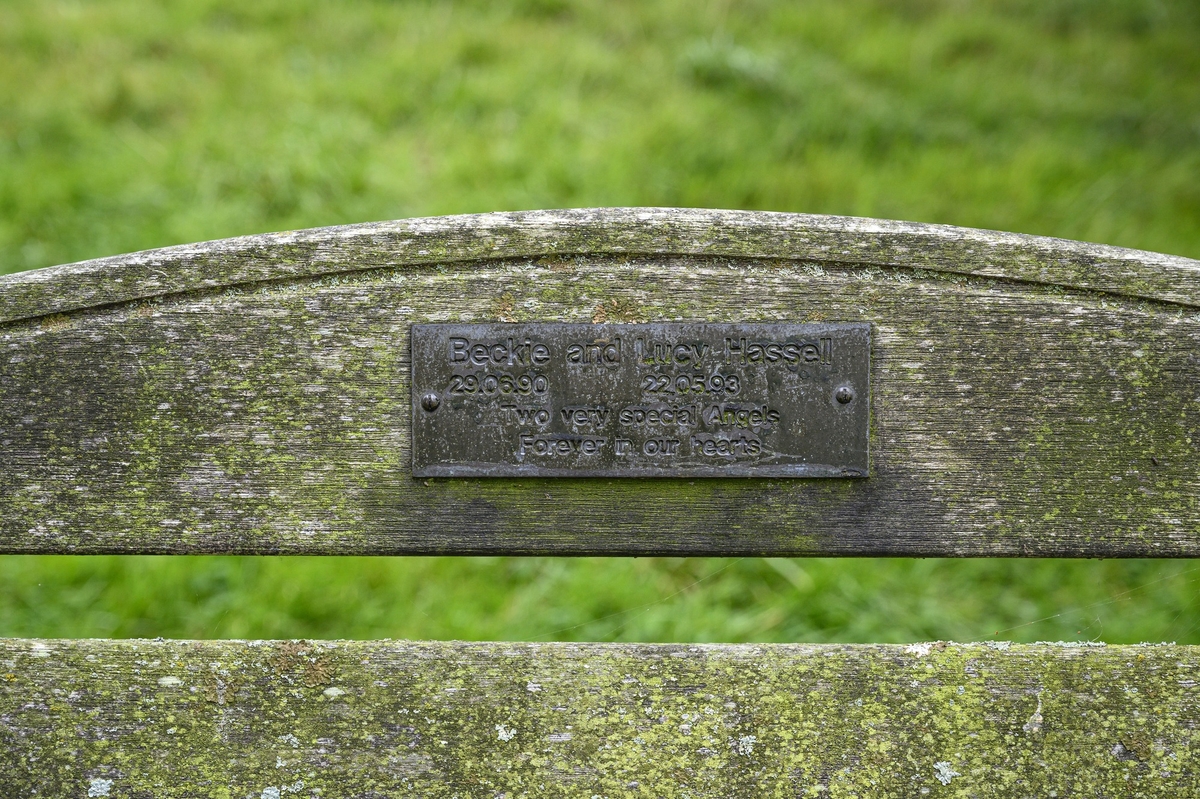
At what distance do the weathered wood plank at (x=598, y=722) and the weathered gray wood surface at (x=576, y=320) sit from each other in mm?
228

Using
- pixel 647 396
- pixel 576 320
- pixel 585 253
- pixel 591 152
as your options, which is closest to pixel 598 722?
pixel 647 396

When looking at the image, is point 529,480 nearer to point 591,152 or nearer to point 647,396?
point 647,396

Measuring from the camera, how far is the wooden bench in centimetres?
139

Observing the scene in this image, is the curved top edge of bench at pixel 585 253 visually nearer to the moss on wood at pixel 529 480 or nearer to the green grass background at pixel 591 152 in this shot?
the moss on wood at pixel 529 480

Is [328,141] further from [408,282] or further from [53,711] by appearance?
[53,711]

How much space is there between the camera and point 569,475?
1413 millimetres

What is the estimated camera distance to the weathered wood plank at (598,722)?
137cm

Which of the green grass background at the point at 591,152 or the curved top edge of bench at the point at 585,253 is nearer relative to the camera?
the curved top edge of bench at the point at 585,253

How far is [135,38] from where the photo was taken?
3992 mm

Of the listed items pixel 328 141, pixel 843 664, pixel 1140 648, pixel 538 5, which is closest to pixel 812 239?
pixel 843 664

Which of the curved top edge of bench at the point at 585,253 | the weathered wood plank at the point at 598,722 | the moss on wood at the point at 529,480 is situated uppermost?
the curved top edge of bench at the point at 585,253

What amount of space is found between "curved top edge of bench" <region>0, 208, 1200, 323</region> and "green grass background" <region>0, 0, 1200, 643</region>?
4.78 feet

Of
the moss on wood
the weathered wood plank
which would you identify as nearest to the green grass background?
the weathered wood plank

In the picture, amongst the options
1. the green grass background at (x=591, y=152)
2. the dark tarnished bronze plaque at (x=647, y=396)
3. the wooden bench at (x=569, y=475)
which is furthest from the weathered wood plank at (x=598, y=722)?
the green grass background at (x=591, y=152)
